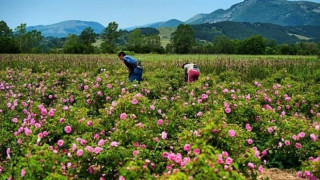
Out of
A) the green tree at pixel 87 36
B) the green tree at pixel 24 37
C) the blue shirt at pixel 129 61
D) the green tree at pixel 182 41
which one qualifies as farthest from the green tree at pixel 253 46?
the blue shirt at pixel 129 61

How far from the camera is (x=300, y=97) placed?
9.23 meters

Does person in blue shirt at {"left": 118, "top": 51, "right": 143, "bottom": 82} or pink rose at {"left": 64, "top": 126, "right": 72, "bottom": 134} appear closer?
pink rose at {"left": 64, "top": 126, "right": 72, "bottom": 134}

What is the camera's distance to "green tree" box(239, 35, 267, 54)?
316ft

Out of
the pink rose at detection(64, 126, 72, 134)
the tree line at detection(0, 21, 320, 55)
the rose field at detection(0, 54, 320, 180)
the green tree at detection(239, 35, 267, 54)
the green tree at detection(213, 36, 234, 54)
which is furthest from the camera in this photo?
the green tree at detection(213, 36, 234, 54)

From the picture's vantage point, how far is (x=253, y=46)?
9625 cm

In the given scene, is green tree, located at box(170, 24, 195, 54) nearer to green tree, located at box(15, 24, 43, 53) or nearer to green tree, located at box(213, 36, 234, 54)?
green tree, located at box(213, 36, 234, 54)

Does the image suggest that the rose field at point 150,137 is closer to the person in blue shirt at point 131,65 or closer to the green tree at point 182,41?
the person in blue shirt at point 131,65

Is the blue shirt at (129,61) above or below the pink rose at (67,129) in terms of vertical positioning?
above

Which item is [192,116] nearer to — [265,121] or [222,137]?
[265,121]

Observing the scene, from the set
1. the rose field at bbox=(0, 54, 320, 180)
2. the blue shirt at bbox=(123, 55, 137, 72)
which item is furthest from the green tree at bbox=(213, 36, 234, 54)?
the rose field at bbox=(0, 54, 320, 180)

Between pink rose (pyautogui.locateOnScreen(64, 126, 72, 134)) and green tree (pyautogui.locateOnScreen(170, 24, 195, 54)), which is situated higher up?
green tree (pyautogui.locateOnScreen(170, 24, 195, 54))

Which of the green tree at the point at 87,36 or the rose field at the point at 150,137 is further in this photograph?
the green tree at the point at 87,36

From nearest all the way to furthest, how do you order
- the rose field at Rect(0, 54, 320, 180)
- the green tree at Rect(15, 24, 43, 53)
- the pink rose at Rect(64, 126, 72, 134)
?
the rose field at Rect(0, 54, 320, 180), the pink rose at Rect(64, 126, 72, 134), the green tree at Rect(15, 24, 43, 53)

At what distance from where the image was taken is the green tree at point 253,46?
316 ft
